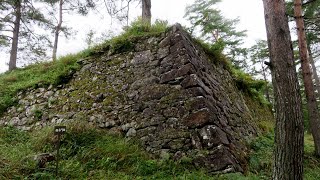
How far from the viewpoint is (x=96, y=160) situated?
4887 millimetres

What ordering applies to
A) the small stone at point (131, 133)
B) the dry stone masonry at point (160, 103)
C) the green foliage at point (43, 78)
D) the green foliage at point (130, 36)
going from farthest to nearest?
the green foliage at point (43, 78)
the green foliage at point (130, 36)
the small stone at point (131, 133)
the dry stone masonry at point (160, 103)

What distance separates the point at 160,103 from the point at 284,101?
256 cm

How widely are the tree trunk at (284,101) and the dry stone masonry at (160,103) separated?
1339mm

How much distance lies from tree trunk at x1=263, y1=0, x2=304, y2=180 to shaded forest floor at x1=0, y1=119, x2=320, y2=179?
1063 mm

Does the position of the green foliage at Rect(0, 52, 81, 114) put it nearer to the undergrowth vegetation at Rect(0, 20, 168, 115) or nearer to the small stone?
the undergrowth vegetation at Rect(0, 20, 168, 115)

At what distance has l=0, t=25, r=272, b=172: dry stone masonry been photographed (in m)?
5.00

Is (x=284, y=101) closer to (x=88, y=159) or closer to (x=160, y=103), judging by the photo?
(x=160, y=103)

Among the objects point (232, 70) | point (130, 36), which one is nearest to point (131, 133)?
point (130, 36)

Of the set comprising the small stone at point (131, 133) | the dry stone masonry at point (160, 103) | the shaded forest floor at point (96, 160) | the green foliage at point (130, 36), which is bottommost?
the shaded forest floor at point (96, 160)

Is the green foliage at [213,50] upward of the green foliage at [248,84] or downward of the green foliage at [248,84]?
upward

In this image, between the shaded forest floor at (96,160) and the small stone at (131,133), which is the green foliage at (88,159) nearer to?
the shaded forest floor at (96,160)

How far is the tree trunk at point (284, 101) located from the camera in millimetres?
3379

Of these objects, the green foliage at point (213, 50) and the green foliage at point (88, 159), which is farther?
the green foliage at point (213, 50)

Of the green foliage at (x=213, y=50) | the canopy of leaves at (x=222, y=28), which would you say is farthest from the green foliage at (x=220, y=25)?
the green foliage at (x=213, y=50)
